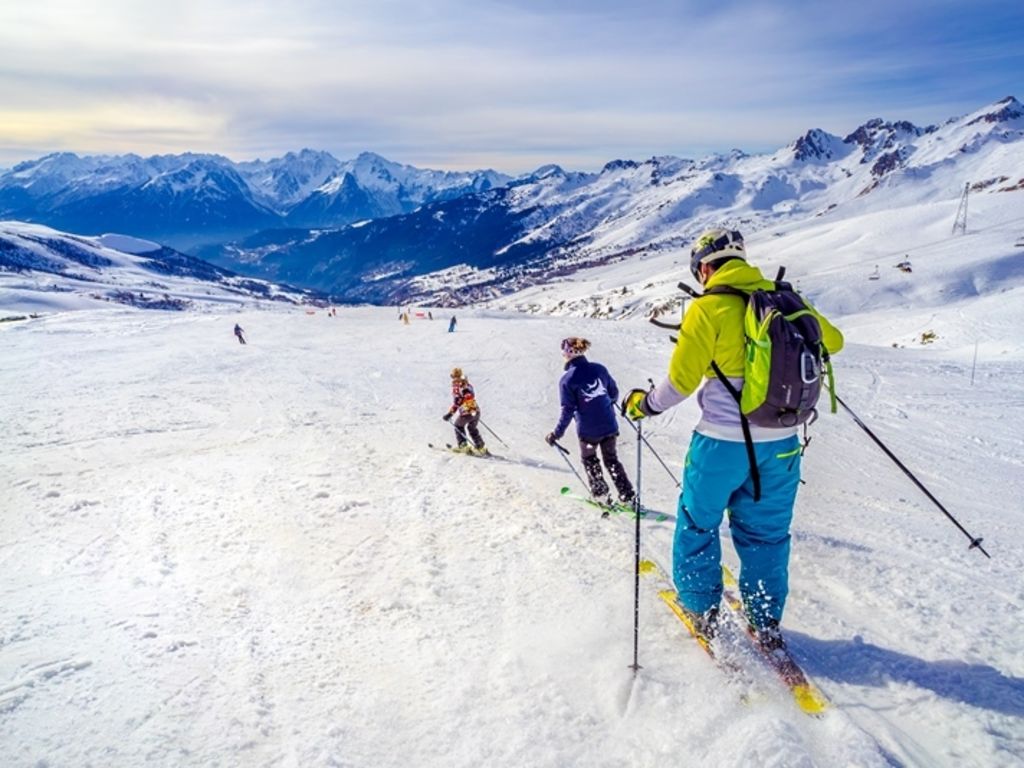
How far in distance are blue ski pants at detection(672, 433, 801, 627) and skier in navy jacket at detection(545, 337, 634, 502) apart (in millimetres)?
3279

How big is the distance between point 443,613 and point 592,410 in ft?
11.4

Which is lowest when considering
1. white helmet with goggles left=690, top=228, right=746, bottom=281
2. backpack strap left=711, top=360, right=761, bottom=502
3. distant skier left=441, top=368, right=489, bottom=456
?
distant skier left=441, top=368, right=489, bottom=456

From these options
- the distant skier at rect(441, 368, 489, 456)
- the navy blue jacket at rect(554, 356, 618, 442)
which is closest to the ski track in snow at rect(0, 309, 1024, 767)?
the distant skier at rect(441, 368, 489, 456)

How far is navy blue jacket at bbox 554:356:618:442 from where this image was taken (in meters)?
7.73

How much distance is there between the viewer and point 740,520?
434 centimetres

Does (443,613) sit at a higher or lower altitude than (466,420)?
higher

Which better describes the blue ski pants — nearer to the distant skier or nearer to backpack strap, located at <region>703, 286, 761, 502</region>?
backpack strap, located at <region>703, 286, 761, 502</region>

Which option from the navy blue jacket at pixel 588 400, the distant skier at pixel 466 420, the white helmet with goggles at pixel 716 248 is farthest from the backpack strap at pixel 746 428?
the distant skier at pixel 466 420

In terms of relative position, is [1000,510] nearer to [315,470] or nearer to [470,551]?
[470,551]

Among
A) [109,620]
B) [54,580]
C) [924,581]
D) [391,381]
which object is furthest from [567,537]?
[391,381]

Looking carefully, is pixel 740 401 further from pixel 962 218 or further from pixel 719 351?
pixel 962 218

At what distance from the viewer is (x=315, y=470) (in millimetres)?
9508

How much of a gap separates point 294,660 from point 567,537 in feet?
10.1

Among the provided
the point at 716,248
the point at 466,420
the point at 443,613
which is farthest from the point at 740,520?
the point at 466,420
